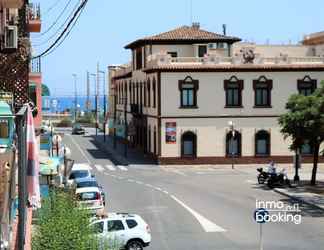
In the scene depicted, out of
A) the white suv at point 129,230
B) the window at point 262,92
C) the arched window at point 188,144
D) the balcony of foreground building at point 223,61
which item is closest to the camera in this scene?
the white suv at point 129,230

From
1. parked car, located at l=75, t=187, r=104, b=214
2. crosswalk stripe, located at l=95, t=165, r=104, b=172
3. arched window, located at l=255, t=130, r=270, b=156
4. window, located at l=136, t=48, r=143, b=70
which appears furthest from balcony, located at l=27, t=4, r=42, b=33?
window, located at l=136, t=48, r=143, b=70

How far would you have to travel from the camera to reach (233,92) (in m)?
59.1

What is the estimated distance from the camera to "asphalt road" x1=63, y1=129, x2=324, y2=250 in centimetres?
2736

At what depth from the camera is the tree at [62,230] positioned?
14.1 m

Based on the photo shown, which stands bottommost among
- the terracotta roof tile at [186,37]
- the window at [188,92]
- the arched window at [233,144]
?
the arched window at [233,144]

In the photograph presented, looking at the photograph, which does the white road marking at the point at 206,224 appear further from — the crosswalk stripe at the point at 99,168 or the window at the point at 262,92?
the window at the point at 262,92

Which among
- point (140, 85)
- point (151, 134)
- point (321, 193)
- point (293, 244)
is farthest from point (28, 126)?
point (140, 85)

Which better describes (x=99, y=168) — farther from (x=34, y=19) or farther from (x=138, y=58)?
(x=34, y=19)

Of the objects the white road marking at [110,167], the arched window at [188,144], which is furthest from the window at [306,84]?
the white road marking at [110,167]

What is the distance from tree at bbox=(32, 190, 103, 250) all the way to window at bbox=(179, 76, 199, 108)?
4276 cm

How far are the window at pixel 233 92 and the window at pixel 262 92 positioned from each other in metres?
1.21

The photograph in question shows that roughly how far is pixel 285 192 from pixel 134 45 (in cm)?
3255

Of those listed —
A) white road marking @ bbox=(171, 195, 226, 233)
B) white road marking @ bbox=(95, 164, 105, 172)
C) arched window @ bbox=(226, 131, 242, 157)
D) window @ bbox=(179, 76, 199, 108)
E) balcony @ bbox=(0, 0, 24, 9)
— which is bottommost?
white road marking @ bbox=(171, 195, 226, 233)

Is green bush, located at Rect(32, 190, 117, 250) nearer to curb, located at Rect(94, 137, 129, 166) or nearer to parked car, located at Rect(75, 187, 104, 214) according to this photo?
parked car, located at Rect(75, 187, 104, 214)
